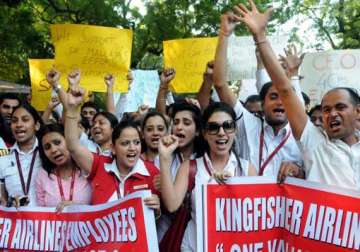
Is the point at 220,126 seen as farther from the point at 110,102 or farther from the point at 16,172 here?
the point at 110,102

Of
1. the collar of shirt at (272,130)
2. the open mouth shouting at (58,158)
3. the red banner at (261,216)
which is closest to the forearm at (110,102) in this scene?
the open mouth shouting at (58,158)

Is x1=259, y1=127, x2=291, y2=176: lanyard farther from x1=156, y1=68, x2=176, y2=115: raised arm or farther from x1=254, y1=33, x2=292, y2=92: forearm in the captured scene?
x1=156, y1=68, x2=176, y2=115: raised arm

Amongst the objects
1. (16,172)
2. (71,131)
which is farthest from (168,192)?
(16,172)

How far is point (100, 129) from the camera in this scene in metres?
6.08

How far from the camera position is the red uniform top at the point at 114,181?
171 inches

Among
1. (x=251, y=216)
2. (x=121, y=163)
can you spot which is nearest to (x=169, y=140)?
(x=121, y=163)

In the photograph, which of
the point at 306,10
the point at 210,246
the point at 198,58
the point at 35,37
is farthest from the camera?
the point at 306,10

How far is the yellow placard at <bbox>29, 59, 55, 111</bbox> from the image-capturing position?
7.89 metres

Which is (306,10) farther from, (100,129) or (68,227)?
(68,227)

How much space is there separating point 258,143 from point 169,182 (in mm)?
1014

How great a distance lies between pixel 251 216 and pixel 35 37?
16.5m

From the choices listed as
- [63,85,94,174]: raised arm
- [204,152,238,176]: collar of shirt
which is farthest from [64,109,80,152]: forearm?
[204,152,238,176]: collar of shirt

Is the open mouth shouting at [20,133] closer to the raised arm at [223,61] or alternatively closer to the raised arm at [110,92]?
the raised arm at [110,92]

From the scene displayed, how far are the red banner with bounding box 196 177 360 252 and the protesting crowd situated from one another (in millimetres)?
93
